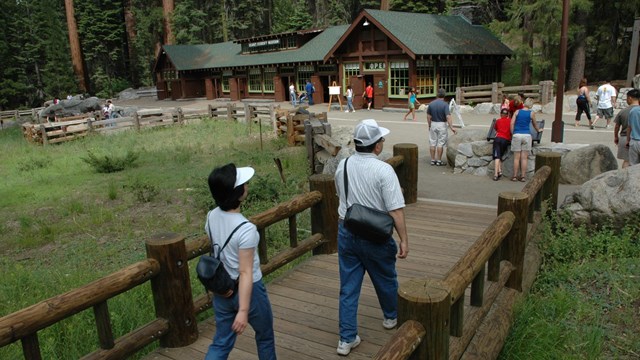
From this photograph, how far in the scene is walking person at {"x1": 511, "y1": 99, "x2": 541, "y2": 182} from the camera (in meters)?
9.38

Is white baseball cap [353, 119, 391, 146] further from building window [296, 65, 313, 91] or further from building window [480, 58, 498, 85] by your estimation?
building window [296, 65, 313, 91]

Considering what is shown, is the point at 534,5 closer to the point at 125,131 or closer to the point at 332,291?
the point at 125,131

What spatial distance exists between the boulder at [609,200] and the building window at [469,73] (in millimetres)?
22919

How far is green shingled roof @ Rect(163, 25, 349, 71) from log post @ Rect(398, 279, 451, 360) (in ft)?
99.0

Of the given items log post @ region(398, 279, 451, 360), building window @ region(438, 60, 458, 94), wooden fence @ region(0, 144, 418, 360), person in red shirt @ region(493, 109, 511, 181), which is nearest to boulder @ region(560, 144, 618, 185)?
person in red shirt @ region(493, 109, 511, 181)

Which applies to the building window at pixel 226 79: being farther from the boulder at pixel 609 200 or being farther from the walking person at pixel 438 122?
the boulder at pixel 609 200

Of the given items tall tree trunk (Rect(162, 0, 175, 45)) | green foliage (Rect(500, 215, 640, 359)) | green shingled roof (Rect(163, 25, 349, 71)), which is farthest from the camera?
tall tree trunk (Rect(162, 0, 175, 45))

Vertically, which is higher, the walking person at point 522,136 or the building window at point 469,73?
the building window at point 469,73

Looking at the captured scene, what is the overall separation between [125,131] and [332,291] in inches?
841

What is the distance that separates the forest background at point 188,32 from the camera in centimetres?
2697

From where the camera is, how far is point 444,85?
27.8 m

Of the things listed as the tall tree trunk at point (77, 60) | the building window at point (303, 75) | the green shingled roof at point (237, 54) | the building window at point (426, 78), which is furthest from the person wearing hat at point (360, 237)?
the tall tree trunk at point (77, 60)

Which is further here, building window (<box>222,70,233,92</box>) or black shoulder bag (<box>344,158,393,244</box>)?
building window (<box>222,70,233,92</box>)

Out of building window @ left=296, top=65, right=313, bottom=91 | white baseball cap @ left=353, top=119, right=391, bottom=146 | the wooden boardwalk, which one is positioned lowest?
the wooden boardwalk
